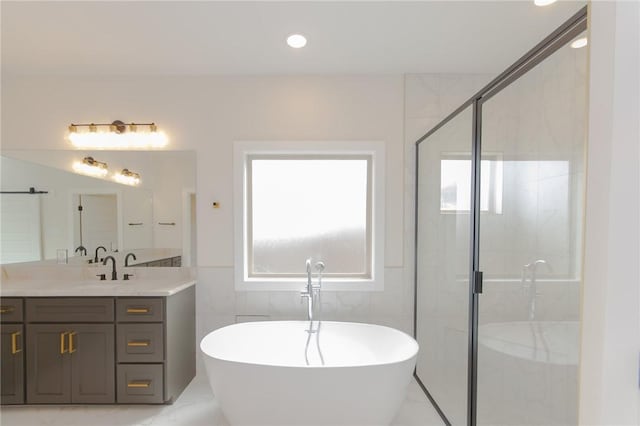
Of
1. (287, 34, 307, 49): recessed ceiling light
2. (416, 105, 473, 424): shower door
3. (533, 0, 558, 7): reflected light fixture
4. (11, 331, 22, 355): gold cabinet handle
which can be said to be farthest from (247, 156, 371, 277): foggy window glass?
(11, 331, 22, 355): gold cabinet handle

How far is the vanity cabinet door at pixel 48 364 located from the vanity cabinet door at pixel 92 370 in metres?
0.05

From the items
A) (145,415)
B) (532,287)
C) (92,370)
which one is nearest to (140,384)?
(145,415)

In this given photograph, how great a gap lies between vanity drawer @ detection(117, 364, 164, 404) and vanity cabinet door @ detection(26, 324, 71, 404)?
385mm

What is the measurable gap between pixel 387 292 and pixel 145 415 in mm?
2007

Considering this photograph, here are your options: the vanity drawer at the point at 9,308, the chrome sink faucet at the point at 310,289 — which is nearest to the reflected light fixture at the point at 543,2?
the chrome sink faucet at the point at 310,289

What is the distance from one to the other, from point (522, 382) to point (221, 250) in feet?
7.52

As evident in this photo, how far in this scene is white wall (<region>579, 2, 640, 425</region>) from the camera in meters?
0.84

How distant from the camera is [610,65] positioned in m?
0.85

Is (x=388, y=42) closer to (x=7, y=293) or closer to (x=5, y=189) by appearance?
(x=7, y=293)

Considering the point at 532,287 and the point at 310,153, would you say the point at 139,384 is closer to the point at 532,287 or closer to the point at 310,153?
the point at 310,153

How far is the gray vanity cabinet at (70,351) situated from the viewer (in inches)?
90.4

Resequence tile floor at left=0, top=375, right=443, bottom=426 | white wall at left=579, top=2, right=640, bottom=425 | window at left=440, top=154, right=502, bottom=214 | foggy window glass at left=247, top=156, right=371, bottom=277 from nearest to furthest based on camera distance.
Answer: white wall at left=579, top=2, right=640, bottom=425 < window at left=440, top=154, right=502, bottom=214 < tile floor at left=0, top=375, right=443, bottom=426 < foggy window glass at left=247, top=156, right=371, bottom=277

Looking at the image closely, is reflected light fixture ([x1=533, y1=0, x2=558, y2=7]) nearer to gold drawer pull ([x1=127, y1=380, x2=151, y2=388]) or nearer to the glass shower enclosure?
the glass shower enclosure

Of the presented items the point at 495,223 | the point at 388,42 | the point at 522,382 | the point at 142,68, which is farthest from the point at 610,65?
the point at 142,68
